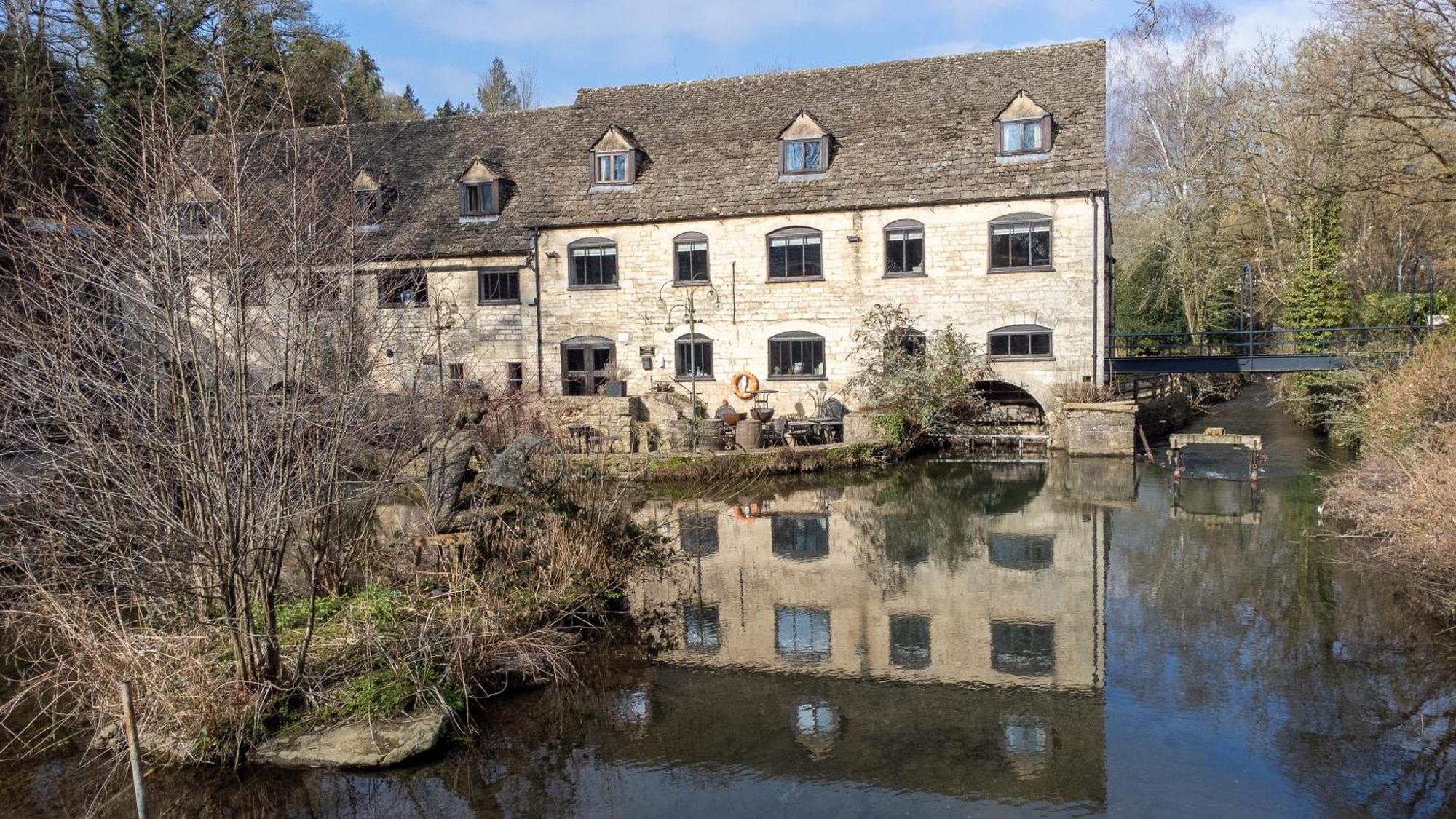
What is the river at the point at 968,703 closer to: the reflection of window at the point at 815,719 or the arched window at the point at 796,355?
the reflection of window at the point at 815,719

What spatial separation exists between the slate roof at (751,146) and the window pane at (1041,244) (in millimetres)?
818

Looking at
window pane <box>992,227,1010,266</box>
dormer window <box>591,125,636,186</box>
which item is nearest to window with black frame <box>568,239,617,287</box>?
dormer window <box>591,125,636,186</box>

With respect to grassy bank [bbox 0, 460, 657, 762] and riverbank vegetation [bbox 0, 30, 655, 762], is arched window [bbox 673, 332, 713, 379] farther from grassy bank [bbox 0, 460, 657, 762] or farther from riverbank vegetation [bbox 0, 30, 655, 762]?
riverbank vegetation [bbox 0, 30, 655, 762]

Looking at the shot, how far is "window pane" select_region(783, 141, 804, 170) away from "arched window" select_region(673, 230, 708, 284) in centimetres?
274

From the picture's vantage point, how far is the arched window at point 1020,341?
890 inches

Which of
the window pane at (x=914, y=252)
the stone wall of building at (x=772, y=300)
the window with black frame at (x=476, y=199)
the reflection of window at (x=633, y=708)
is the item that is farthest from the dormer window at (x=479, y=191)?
the reflection of window at (x=633, y=708)

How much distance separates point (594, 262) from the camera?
84.6ft

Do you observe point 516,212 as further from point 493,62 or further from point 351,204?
point 493,62

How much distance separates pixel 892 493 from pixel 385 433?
946cm

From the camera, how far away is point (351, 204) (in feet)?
25.2

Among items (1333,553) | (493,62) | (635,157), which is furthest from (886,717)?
(493,62)

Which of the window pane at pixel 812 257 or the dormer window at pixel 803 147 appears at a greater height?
the dormer window at pixel 803 147

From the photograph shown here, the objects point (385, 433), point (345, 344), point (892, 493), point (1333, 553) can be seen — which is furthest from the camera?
point (892, 493)

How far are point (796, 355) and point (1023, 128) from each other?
744cm
